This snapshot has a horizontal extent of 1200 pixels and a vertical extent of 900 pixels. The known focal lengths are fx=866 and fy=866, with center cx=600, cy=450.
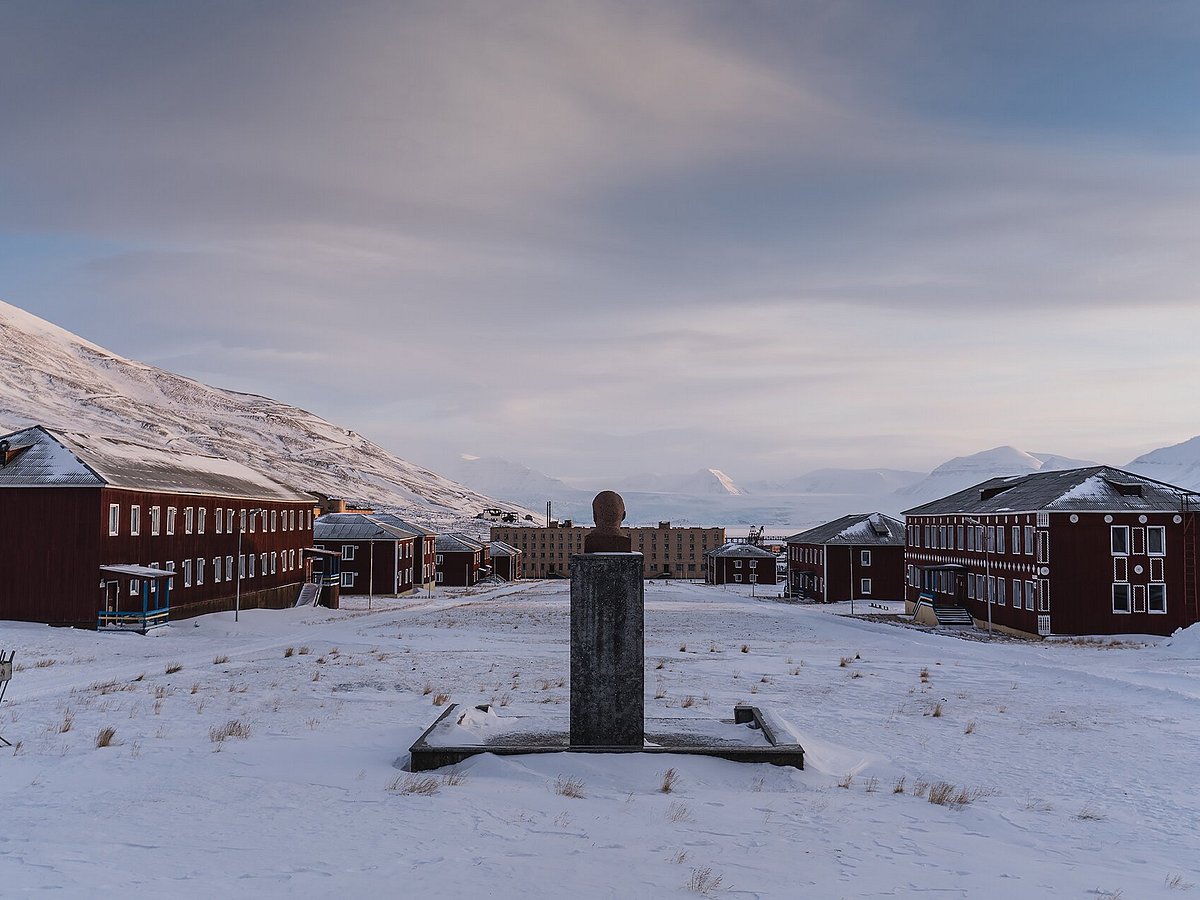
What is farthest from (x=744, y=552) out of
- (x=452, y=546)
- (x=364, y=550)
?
(x=364, y=550)

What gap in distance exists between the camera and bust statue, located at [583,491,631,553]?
1484 cm

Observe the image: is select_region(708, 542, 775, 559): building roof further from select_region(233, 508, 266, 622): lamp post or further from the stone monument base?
the stone monument base

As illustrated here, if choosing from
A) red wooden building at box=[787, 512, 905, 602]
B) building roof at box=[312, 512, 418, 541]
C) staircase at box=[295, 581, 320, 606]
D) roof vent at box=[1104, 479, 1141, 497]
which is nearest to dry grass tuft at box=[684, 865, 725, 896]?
roof vent at box=[1104, 479, 1141, 497]

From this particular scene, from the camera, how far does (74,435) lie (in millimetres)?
45281

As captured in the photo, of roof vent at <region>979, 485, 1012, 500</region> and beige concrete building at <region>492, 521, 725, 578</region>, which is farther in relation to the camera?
beige concrete building at <region>492, 521, 725, 578</region>

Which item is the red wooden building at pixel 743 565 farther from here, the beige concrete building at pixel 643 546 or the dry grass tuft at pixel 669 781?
the dry grass tuft at pixel 669 781

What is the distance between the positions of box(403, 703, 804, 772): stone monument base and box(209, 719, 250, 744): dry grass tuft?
362 centimetres

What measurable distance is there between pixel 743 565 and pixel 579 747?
4307 inches

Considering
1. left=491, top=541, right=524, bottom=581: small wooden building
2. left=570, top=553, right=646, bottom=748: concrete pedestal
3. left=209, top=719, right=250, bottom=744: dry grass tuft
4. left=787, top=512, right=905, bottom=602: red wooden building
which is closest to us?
left=570, top=553, right=646, bottom=748: concrete pedestal

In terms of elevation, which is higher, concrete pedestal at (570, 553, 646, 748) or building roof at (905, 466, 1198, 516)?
building roof at (905, 466, 1198, 516)

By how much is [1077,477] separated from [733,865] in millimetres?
48489

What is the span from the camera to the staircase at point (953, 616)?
189 ft

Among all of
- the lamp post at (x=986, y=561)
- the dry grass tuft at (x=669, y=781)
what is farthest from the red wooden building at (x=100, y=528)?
the lamp post at (x=986, y=561)

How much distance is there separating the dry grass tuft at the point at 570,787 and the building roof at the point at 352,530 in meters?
71.6
